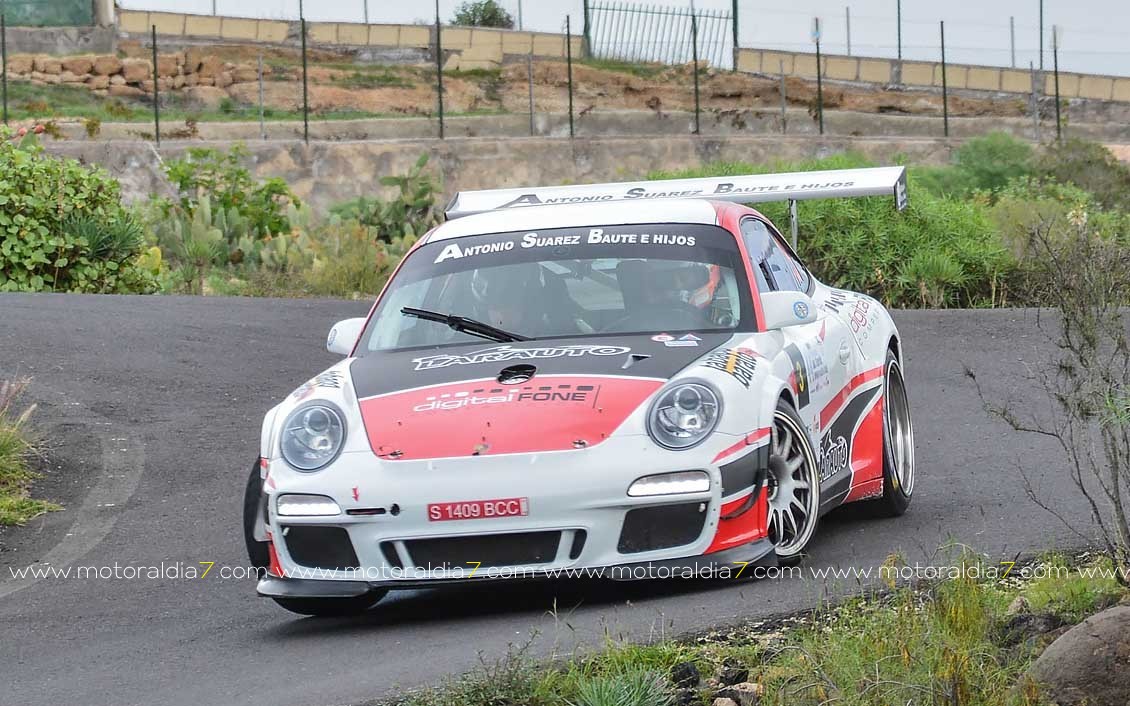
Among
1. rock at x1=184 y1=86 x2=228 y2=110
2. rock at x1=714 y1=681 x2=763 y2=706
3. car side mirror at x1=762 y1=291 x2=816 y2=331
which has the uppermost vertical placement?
rock at x1=184 y1=86 x2=228 y2=110

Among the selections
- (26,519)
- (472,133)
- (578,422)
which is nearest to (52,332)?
(26,519)

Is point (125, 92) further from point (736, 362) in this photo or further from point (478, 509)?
point (478, 509)

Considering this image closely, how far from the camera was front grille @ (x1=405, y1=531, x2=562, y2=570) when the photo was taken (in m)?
5.96

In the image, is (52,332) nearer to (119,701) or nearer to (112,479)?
(112,479)

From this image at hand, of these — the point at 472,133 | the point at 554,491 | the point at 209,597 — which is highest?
the point at 472,133

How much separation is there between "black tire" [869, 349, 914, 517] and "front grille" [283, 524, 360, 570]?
9.53 ft

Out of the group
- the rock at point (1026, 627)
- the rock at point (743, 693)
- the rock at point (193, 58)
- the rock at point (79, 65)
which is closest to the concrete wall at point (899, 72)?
the rock at point (193, 58)

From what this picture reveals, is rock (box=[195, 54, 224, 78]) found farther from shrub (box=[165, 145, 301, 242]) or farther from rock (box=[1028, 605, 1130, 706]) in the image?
rock (box=[1028, 605, 1130, 706])

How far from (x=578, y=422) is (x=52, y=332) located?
8.83m

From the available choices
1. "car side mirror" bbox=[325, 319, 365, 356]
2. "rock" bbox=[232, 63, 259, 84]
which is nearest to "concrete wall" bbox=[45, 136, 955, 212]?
"rock" bbox=[232, 63, 259, 84]

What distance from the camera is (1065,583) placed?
568 cm

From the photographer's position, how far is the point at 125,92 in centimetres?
4278

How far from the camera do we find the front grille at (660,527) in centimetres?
594

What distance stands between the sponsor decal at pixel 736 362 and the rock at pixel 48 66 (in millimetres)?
38590
